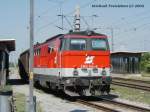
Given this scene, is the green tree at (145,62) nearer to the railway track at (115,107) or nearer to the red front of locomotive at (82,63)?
the red front of locomotive at (82,63)

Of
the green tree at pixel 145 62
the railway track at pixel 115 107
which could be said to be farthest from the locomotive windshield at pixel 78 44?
the green tree at pixel 145 62

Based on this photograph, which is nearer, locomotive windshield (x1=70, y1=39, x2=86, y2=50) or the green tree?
locomotive windshield (x1=70, y1=39, x2=86, y2=50)

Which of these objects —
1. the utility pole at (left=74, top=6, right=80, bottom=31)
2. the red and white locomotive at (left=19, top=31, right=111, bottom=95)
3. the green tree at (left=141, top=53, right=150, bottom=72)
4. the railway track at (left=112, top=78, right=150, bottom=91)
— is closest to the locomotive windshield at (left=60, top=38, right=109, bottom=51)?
the red and white locomotive at (left=19, top=31, right=111, bottom=95)

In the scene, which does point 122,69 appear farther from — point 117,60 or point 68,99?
point 68,99

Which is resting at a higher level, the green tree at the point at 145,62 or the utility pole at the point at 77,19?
the utility pole at the point at 77,19

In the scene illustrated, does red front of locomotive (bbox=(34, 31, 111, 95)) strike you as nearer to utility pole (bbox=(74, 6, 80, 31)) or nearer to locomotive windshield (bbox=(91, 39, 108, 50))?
locomotive windshield (bbox=(91, 39, 108, 50))

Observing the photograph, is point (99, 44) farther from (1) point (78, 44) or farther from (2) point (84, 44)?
(1) point (78, 44)

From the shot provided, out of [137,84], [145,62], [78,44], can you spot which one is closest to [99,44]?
[78,44]

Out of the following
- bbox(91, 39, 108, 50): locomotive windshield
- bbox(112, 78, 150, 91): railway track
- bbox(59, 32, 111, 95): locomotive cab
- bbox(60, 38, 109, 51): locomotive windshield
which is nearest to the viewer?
bbox(59, 32, 111, 95): locomotive cab

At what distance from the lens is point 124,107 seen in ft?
56.4

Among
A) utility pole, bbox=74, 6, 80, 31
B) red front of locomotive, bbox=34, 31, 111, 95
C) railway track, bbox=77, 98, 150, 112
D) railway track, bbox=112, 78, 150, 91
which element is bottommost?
railway track, bbox=77, 98, 150, 112

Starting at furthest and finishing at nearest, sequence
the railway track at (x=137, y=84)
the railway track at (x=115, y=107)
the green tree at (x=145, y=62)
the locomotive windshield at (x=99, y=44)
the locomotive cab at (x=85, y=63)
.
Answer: the green tree at (x=145, y=62) → the railway track at (x=137, y=84) → the locomotive windshield at (x=99, y=44) → the locomotive cab at (x=85, y=63) → the railway track at (x=115, y=107)

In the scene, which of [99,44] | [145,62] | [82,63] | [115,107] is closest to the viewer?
[115,107]

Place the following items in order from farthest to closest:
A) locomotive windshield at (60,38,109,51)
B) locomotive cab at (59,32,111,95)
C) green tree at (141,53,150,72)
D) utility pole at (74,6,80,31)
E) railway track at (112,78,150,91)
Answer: green tree at (141,53,150,72), utility pole at (74,6,80,31), railway track at (112,78,150,91), locomotive windshield at (60,38,109,51), locomotive cab at (59,32,111,95)
